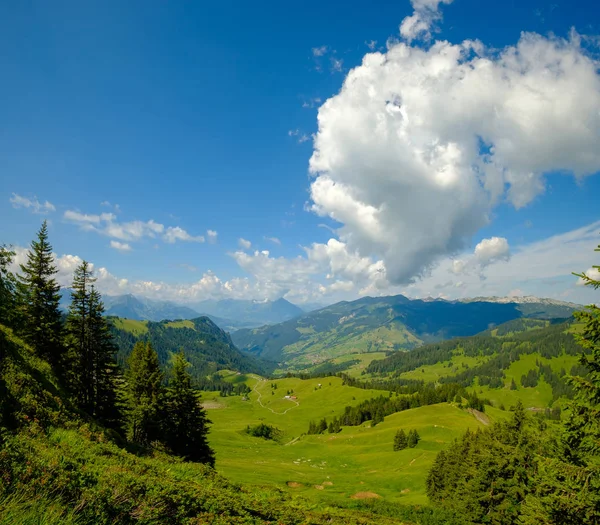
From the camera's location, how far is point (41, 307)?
37.2m

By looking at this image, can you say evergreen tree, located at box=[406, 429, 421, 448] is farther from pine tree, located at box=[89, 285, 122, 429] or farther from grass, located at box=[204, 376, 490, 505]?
pine tree, located at box=[89, 285, 122, 429]

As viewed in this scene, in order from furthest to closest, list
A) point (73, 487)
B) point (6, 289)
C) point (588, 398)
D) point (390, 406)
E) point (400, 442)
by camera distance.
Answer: point (390, 406), point (400, 442), point (6, 289), point (588, 398), point (73, 487)

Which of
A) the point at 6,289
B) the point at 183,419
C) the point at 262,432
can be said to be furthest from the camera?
the point at 262,432

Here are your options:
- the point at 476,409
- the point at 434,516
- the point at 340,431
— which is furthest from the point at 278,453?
the point at 476,409

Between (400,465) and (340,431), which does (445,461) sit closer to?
(400,465)

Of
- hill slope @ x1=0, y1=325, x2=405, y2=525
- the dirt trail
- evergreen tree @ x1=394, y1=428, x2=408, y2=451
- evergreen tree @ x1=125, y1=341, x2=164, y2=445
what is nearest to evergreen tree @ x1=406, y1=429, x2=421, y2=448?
evergreen tree @ x1=394, y1=428, x2=408, y2=451

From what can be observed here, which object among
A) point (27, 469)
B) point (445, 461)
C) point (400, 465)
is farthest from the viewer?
point (400, 465)

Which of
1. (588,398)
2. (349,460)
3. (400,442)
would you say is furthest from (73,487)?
(400,442)

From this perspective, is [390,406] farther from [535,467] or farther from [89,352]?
[89,352]

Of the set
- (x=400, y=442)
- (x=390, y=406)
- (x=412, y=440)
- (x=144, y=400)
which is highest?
(x=144, y=400)

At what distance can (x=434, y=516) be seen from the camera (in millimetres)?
39875

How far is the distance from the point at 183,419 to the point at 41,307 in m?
22.7

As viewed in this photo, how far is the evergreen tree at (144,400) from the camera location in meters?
41.2

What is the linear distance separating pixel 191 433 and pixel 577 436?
43.1 meters
